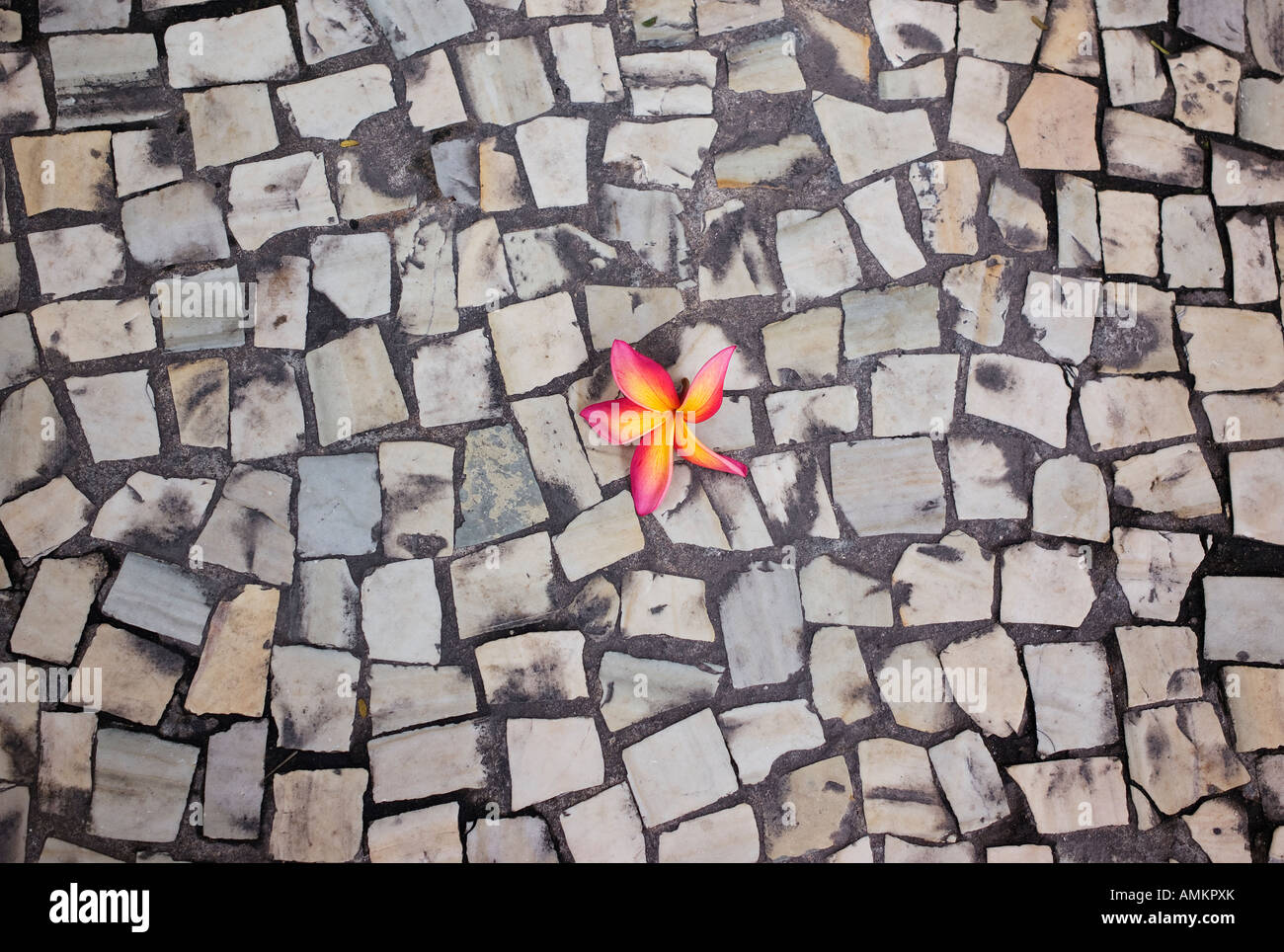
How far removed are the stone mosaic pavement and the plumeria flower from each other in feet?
0.48

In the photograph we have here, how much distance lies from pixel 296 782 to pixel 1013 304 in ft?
8.59

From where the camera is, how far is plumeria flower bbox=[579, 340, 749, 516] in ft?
7.79

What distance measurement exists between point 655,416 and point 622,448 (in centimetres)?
21

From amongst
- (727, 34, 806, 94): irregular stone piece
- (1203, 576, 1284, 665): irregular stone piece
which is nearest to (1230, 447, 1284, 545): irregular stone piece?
(1203, 576, 1284, 665): irregular stone piece

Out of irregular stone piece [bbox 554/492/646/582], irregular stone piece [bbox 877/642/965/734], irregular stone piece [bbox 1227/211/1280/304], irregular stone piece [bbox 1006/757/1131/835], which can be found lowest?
irregular stone piece [bbox 1006/757/1131/835]

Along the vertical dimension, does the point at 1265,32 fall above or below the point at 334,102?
above

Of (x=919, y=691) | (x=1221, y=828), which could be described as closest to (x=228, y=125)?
(x=919, y=691)

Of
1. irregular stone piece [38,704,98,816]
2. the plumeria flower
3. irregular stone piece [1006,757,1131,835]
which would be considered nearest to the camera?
the plumeria flower

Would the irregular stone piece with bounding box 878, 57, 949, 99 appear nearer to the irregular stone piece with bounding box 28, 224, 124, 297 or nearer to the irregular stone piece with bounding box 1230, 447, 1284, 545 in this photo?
the irregular stone piece with bounding box 1230, 447, 1284, 545

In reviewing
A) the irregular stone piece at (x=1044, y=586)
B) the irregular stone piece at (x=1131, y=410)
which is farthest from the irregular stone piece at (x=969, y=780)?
the irregular stone piece at (x=1131, y=410)

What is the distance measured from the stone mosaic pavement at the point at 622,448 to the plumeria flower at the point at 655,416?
15 centimetres

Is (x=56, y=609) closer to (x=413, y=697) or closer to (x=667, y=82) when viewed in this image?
(x=413, y=697)

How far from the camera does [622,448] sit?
2561 millimetres
